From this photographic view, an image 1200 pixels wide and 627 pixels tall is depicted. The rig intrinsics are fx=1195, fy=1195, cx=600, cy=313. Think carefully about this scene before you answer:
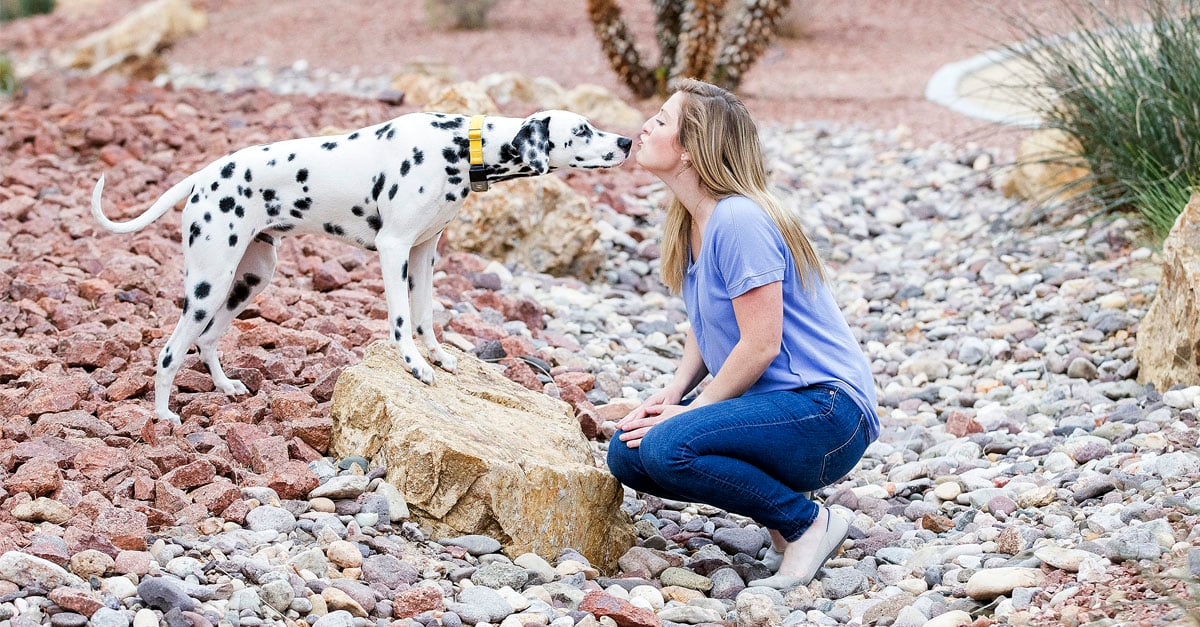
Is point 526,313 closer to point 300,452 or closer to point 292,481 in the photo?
point 300,452

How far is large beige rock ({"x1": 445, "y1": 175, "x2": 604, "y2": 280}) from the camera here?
20.6 feet

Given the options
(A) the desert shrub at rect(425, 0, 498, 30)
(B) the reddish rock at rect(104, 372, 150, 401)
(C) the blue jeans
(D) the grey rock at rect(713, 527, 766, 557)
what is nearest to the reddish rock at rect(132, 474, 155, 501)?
(B) the reddish rock at rect(104, 372, 150, 401)

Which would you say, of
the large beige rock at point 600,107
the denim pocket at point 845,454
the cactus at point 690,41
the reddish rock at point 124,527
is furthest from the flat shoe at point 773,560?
the cactus at point 690,41

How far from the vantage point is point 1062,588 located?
3068 mm

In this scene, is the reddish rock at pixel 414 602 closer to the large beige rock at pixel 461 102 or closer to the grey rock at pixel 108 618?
the grey rock at pixel 108 618

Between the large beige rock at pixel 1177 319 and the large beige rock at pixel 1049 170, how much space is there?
188 cm

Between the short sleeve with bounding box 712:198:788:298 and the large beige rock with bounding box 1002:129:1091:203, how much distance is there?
3774 mm

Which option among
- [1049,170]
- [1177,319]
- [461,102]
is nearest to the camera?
[1177,319]

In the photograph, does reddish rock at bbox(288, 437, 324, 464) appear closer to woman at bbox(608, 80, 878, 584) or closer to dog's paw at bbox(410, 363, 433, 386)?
dog's paw at bbox(410, 363, 433, 386)

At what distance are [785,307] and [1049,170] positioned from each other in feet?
14.6

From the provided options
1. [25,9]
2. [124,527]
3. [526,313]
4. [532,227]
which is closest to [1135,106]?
[532,227]

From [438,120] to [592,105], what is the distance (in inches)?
241

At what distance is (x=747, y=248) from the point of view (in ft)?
11.0

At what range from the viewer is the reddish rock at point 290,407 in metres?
3.88
